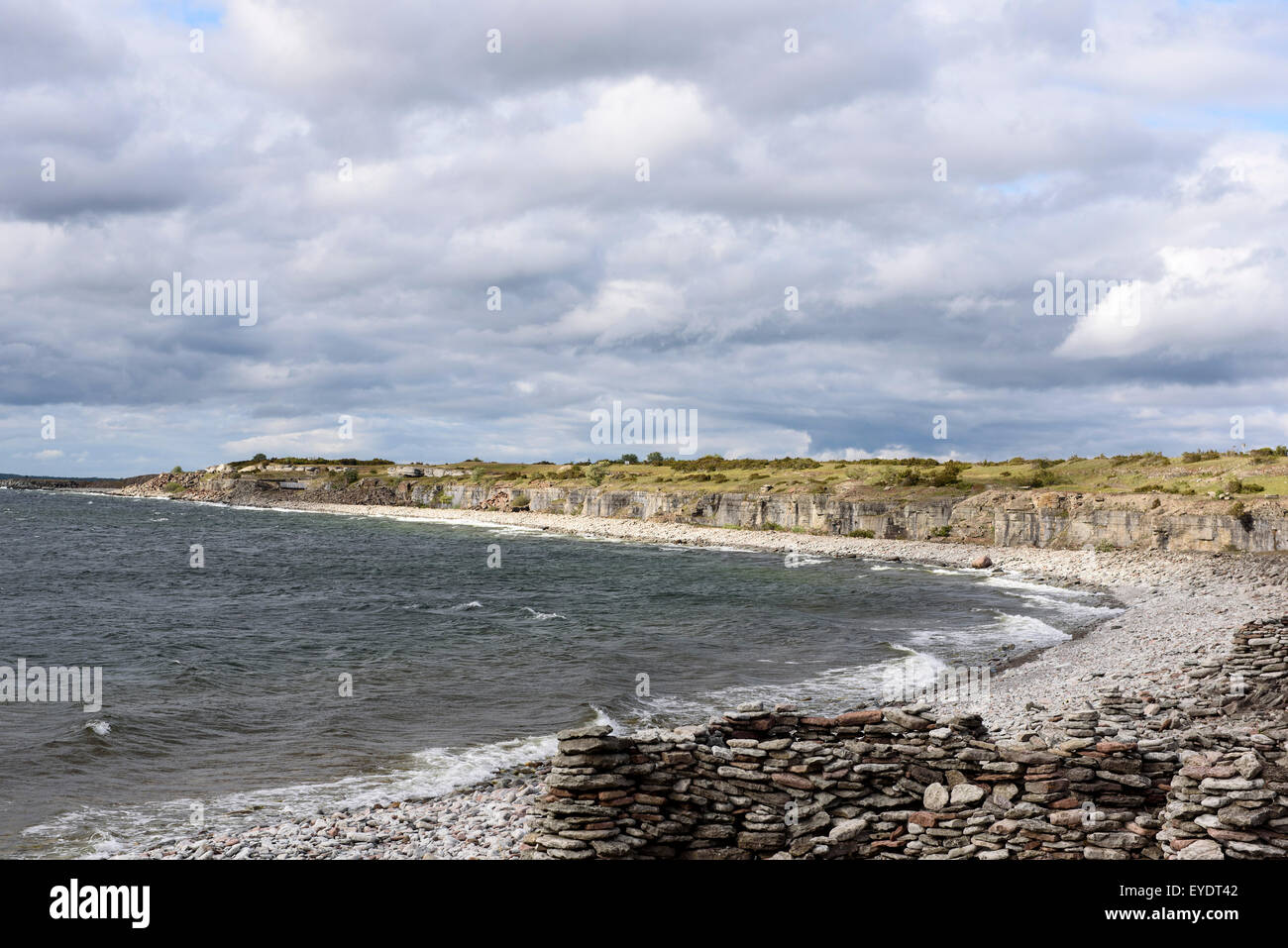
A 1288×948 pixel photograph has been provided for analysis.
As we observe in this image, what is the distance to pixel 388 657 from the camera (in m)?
30.6

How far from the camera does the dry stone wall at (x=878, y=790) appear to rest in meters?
10.6

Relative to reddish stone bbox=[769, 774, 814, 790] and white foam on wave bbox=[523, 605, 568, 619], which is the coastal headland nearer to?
reddish stone bbox=[769, 774, 814, 790]

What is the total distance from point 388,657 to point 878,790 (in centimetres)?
2331

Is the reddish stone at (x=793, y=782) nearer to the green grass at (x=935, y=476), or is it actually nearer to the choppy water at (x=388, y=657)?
the choppy water at (x=388, y=657)

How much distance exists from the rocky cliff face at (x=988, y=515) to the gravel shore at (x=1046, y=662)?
247 centimetres

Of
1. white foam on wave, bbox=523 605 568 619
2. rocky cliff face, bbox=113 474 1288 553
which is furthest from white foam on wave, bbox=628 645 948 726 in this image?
rocky cliff face, bbox=113 474 1288 553

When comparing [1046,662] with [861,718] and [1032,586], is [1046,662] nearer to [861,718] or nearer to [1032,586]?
[861,718]

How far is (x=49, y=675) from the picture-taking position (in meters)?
26.2

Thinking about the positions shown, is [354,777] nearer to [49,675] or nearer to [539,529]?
[49,675]

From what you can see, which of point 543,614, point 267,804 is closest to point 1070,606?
point 543,614

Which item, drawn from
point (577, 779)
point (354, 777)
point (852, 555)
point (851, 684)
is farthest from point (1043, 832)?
point (852, 555)

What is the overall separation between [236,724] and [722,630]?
21.5 m

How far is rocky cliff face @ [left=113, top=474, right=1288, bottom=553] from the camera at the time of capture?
56.2 metres

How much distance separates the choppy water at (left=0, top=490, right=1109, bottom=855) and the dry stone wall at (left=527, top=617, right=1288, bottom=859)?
709 cm
